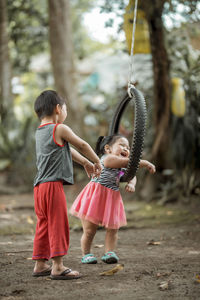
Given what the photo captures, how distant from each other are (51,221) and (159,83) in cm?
482

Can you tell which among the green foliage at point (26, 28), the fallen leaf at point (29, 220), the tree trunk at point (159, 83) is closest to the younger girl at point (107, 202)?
the fallen leaf at point (29, 220)

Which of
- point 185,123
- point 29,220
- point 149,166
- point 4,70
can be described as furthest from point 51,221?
point 4,70

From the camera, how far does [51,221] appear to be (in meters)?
2.92

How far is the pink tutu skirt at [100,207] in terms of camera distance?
341cm

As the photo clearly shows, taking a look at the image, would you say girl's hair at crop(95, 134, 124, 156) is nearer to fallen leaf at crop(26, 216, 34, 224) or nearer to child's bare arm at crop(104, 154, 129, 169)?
child's bare arm at crop(104, 154, 129, 169)

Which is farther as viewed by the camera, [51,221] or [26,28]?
[26,28]

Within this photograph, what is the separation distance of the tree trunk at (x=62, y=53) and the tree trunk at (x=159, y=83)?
6.96ft

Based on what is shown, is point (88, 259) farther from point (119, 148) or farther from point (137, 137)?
point (137, 137)

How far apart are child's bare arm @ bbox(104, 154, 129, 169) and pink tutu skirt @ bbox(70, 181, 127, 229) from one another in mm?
199

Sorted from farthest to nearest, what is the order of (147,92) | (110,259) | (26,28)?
1. (26,28)
2. (147,92)
3. (110,259)

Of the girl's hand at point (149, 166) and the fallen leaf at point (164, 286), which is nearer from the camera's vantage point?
the fallen leaf at point (164, 286)

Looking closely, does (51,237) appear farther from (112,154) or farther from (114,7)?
(114,7)

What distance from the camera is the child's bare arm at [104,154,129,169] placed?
3.43 metres

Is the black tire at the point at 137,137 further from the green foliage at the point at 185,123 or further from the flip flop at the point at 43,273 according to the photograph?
the green foliage at the point at 185,123
